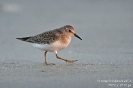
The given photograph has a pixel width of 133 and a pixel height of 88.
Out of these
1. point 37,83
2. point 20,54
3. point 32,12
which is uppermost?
point 32,12

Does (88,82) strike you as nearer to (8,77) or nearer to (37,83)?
(37,83)

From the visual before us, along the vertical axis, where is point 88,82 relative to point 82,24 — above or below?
below

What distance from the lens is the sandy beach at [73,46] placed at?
542 centimetres

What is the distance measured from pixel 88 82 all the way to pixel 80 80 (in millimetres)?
158

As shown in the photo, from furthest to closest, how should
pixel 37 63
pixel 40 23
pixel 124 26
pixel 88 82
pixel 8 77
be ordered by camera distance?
pixel 40 23 → pixel 124 26 → pixel 37 63 → pixel 8 77 → pixel 88 82

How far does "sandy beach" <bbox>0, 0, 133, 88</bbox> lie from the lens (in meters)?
5.42

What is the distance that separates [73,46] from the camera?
8.88 meters

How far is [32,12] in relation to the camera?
13.3 meters

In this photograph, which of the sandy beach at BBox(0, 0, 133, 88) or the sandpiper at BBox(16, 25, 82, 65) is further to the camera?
the sandpiper at BBox(16, 25, 82, 65)

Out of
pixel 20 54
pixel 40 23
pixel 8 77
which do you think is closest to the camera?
pixel 8 77

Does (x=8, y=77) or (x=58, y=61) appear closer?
(x=8, y=77)

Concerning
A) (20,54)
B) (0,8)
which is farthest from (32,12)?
(20,54)

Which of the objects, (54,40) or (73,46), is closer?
(54,40)

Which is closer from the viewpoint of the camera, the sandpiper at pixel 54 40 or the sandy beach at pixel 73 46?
the sandy beach at pixel 73 46
